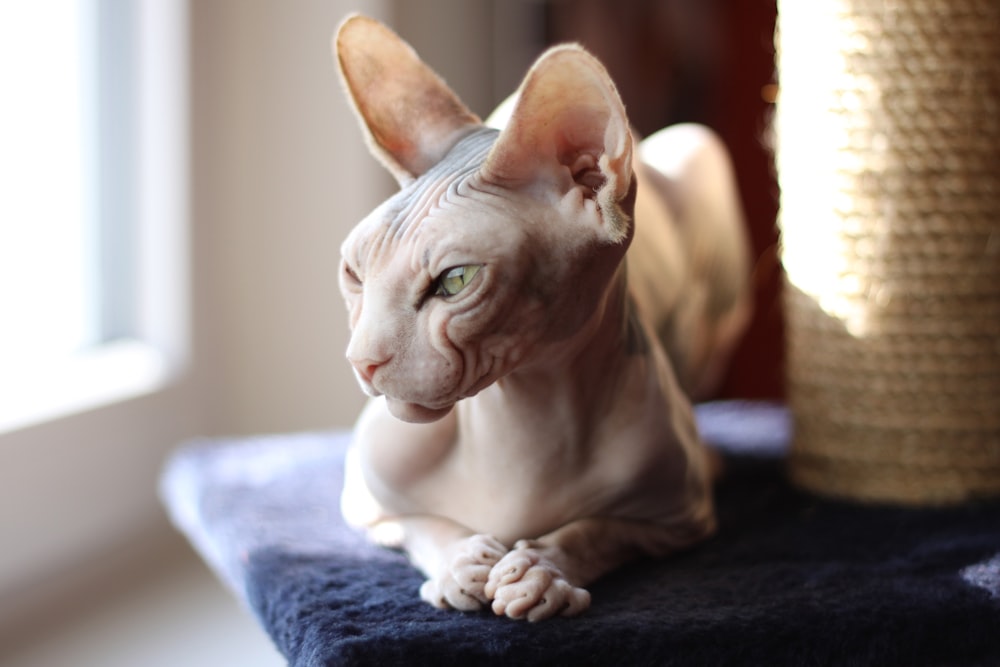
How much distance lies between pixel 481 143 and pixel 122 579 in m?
0.69

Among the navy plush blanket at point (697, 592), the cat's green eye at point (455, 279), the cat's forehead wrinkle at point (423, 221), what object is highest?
the cat's forehead wrinkle at point (423, 221)

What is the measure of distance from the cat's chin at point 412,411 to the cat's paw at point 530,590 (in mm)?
105

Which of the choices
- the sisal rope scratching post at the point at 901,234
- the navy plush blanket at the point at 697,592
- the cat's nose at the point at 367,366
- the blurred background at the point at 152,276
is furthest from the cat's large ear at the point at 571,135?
the blurred background at the point at 152,276

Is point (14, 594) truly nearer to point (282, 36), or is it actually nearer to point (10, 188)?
point (10, 188)

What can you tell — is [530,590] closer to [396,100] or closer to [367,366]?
[367,366]

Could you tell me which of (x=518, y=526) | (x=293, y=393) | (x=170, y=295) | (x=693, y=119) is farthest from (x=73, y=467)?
(x=693, y=119)

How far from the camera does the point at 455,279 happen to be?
65 cm

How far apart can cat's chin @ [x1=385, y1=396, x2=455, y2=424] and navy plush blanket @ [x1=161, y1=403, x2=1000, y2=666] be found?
12cm

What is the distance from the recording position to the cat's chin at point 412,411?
0.67 m

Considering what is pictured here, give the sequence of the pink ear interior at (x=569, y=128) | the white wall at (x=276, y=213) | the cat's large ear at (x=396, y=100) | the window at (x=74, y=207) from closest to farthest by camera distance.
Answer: the pink ear interior at (x=569, y=128) < the cat's large ear at (x=396, y=100) < the window at (x=74, y=207) < the white wall at (x=276, y=213)

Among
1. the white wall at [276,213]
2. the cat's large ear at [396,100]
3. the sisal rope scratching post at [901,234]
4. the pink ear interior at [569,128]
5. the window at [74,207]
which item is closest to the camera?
the pink ear interior at [569,128]

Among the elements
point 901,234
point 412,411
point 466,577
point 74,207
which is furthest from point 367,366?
point 74,207

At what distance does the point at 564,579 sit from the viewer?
2.34 feet

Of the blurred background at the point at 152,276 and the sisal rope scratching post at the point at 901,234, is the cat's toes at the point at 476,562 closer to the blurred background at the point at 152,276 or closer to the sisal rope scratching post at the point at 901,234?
the blurred background at the point at 152,276
